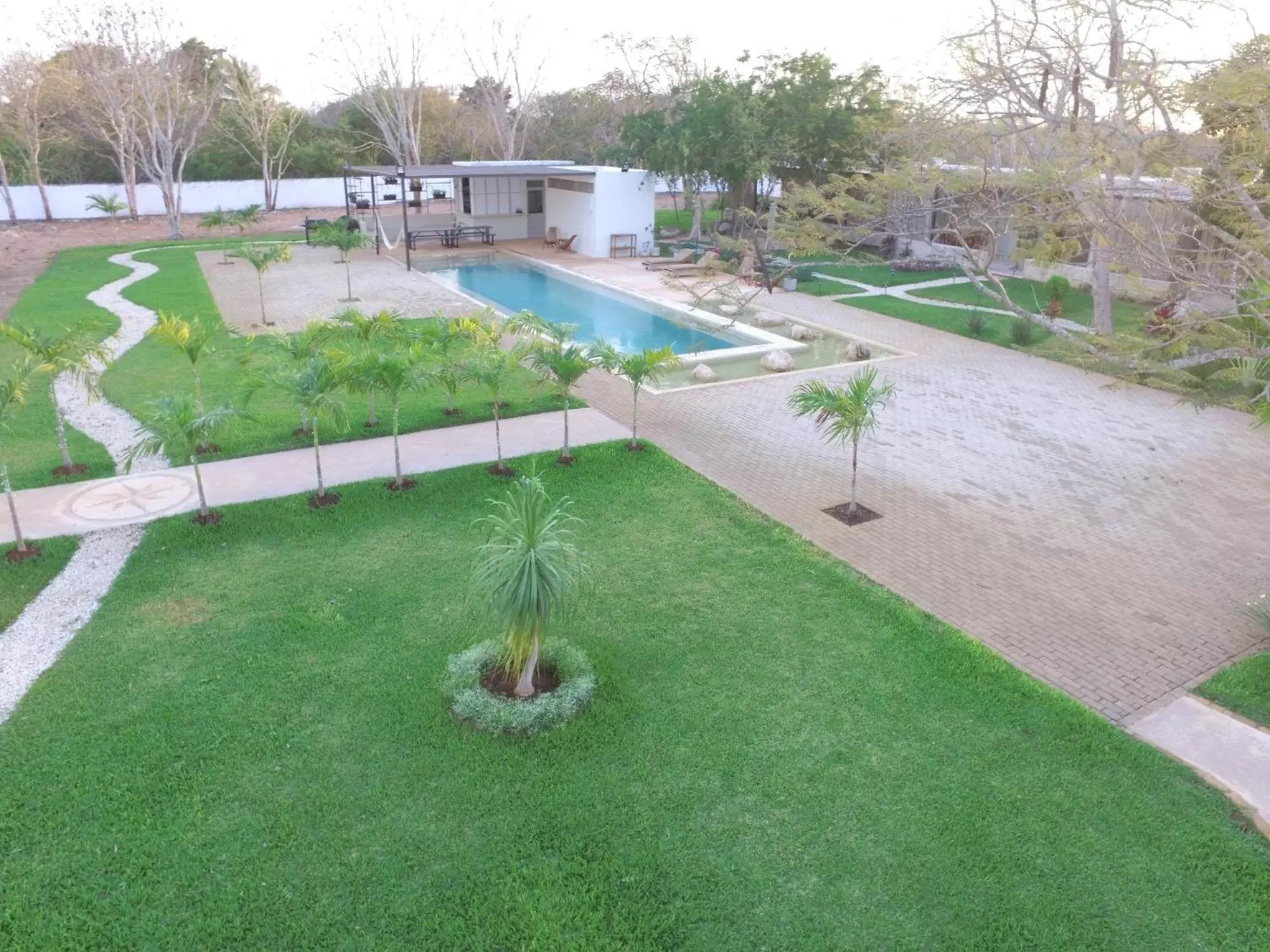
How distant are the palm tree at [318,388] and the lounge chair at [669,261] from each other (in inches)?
662

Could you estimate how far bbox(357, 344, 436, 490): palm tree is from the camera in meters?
8.86

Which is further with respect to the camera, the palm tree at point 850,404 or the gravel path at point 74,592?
the palm tree at point 850,404

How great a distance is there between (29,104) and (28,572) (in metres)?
33.5

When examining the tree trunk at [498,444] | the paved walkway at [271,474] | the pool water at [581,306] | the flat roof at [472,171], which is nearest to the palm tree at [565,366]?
the paved walkway at [271,474]

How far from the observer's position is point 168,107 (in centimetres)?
2772

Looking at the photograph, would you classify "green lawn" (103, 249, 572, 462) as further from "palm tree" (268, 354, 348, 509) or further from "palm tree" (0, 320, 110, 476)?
"palm tree" (268, 354, 348, 509)

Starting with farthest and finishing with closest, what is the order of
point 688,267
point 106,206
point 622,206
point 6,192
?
1. point 106,206
2. point 6,192
3. point 622,206
4. point 688,267

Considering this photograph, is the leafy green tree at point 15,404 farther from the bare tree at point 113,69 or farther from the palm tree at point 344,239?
the bare tree at point 113,69

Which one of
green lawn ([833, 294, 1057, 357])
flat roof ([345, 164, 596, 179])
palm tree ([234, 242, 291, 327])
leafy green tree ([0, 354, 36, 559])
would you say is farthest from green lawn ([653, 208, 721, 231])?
leafy green tree ([0, 354, 36, 559])

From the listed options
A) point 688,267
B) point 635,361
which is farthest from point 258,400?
point 688,267

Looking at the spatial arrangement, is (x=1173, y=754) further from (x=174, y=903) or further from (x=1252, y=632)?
(x=174, y=903)

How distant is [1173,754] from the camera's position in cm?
560

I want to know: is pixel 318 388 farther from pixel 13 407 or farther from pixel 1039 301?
pixel 1039 301

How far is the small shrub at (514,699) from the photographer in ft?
18.6
